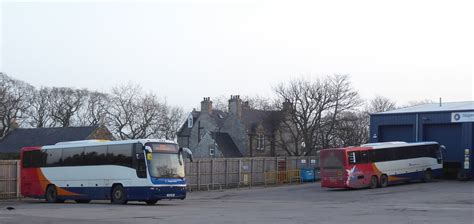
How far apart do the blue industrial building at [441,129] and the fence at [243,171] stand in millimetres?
7437

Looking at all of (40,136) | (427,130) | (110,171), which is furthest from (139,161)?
(40,136)

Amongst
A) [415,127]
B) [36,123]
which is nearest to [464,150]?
[415,127]

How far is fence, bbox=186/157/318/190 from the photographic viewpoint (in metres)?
46.8

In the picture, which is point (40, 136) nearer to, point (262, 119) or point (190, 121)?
point (190, 121)

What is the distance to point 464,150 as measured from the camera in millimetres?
47500

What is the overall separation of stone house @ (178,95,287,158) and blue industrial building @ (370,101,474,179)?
26.7 meters

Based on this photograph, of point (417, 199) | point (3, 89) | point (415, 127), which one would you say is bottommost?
point (417, 199)

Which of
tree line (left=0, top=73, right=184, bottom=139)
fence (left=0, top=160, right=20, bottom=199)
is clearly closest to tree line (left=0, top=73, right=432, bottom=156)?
tree line (left=0, top=73, right=184, bottom=139)

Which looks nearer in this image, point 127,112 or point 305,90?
point 305,90

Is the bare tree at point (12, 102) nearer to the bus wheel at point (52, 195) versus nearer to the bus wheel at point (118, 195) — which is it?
the bus wheel at point (52, 195)

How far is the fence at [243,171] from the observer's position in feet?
154

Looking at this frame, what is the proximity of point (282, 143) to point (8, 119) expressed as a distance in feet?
116

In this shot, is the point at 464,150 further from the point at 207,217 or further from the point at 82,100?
the point at 82,100

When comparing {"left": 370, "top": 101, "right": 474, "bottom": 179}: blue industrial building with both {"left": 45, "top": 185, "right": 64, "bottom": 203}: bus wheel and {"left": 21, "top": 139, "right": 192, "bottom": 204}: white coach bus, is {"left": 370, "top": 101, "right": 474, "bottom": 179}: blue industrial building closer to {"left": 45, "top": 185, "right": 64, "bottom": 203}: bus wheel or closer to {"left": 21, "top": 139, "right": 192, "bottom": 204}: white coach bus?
{"left": 21, "top": 139, "right": 192, "bottom": 204}: white coach bus
